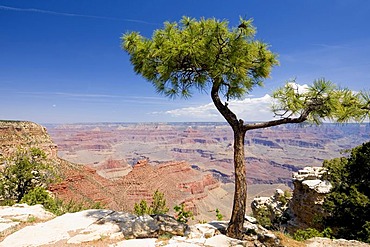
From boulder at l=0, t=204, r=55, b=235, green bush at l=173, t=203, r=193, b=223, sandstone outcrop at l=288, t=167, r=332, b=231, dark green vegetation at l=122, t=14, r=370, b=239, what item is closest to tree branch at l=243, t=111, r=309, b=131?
dark green vegetation at l=122, t=14, r=370, b=239

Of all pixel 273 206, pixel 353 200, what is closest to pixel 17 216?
pixel 353 200

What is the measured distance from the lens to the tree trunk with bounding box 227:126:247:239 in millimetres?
7582

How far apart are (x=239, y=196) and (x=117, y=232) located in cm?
370

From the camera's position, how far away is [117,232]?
7172 mm

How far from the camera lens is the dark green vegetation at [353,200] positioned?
43.2 feet

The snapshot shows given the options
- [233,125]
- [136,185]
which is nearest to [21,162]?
[233,125]

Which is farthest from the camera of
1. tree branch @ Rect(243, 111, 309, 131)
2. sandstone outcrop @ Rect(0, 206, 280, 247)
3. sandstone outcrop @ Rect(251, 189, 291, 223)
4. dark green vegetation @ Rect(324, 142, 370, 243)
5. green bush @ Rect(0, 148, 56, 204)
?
sandstone outcrop @ Rect(251, 189, 291, 223)

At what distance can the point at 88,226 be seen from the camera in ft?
24.9

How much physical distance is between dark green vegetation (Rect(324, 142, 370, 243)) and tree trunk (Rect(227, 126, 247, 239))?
8.34 m

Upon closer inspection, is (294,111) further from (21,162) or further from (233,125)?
(21,162)

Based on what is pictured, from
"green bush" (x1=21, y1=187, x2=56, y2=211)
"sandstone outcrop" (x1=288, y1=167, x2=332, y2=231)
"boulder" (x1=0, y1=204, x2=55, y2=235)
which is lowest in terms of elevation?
"sandstone outcrop" (x1=288, y1=167, x2=332, y2=231)

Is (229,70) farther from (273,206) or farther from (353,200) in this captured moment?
(273,206)

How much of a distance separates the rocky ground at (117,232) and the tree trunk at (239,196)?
478mm

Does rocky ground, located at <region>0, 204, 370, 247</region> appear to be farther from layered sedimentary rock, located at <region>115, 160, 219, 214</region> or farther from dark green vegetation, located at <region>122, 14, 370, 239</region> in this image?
layered sedimentary rock, located at <region>115, 160, 219, 214</region>
